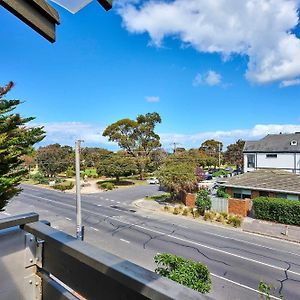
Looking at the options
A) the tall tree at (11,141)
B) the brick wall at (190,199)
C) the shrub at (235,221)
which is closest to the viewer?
the tall tree at (11,141)

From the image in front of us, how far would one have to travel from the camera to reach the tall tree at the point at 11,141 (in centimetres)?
932

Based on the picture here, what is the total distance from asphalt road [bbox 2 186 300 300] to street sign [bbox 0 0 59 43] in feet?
29.5

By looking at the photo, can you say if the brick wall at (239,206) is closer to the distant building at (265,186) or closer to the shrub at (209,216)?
Answer: the distant building at (265,186)

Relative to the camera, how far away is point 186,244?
1656cm

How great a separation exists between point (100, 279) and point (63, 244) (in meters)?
0.36

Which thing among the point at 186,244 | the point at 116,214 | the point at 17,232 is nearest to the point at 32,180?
the point at 116,214

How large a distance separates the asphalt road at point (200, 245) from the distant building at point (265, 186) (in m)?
6.14

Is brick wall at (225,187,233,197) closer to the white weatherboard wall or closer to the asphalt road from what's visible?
the asphalt road

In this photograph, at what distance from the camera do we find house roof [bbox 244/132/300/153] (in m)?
35.8

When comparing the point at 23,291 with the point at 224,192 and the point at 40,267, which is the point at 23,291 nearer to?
the point at 40,267

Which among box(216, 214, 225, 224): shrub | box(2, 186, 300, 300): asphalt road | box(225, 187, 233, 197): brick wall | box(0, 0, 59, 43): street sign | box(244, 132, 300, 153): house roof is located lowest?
box(2, 186, 300, 300): asphalt road

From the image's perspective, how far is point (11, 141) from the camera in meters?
9.53

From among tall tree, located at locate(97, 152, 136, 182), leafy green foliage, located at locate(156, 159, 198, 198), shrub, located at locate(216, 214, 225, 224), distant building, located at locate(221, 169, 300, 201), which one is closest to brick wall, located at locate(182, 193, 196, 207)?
leafy green foliage, located at locate(156, 159, 198, 198)

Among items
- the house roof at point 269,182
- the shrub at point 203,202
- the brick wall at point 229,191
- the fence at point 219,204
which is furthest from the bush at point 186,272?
the brick wall at point 229,191
